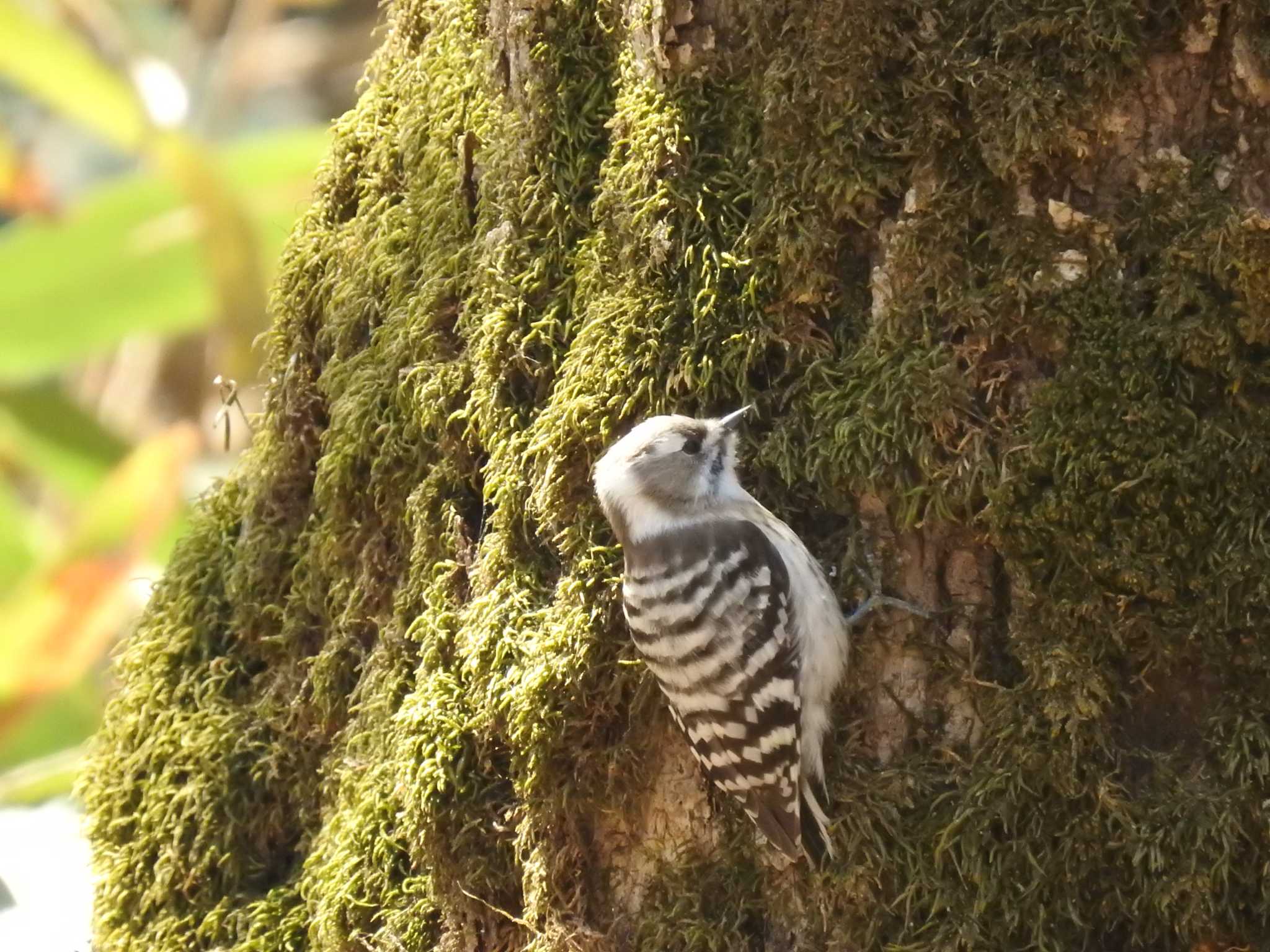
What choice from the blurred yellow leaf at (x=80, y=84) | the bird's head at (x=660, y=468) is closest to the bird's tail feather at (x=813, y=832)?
the bird's head at (x=660, y=468)

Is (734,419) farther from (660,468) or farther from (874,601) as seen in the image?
(874,601)

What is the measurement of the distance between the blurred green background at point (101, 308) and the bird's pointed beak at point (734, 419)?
6.35ft

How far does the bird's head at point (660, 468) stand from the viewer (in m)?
3.25

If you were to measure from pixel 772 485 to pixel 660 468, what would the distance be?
0.33 m

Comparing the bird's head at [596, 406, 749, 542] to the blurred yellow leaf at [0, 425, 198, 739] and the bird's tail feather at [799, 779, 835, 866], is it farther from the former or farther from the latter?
the blurred yellow leaf at [0, 425, 198, 739]

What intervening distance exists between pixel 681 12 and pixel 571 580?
58.8 inches

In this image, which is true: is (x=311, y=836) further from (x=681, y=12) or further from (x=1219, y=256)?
(x=1219, y=256)

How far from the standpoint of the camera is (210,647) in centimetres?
416

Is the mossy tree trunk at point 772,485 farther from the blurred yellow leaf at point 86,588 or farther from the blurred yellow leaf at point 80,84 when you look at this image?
the blurred yellow leaf at point 80,84

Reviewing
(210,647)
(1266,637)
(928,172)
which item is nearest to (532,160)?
(928,172)

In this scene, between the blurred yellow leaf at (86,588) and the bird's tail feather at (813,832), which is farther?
the blurred yellow leaf at (86,588)

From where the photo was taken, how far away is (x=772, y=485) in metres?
3.33

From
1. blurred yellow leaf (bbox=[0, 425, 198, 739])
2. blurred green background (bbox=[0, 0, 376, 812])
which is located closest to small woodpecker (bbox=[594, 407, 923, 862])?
blurred green background (bbox=[0, 0, 376, 812])

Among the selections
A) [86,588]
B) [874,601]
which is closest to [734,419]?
[874,601]
